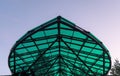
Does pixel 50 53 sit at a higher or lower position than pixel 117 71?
higher

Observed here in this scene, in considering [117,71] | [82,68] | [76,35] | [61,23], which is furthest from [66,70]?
[117,71]

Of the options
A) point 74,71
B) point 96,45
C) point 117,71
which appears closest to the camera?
point 96,45

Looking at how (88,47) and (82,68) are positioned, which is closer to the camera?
(88,47)

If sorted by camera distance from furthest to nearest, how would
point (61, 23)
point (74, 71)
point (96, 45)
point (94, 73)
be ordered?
1. point (74, 71)
2. point (94, 73)
3. point (96, 45)
4. point (61, 23)

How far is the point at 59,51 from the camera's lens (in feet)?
66.2

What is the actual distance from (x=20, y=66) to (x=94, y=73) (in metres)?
9.03

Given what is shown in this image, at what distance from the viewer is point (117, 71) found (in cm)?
Result: 3816

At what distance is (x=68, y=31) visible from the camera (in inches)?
607

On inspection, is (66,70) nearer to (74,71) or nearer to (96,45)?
(74,71)

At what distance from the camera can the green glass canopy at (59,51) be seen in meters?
15.1

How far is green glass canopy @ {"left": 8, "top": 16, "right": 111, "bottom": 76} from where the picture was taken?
49.6 feet

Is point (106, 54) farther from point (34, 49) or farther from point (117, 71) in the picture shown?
point (117, 71)

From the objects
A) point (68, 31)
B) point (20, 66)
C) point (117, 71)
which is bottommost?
point (117, 71)

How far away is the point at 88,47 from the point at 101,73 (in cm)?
617
